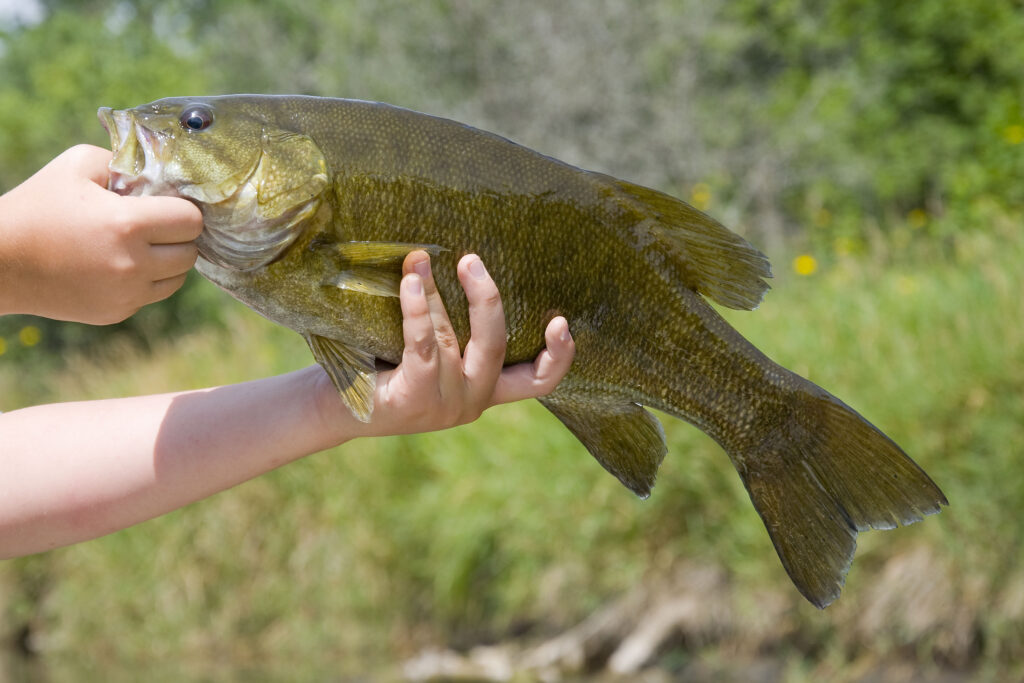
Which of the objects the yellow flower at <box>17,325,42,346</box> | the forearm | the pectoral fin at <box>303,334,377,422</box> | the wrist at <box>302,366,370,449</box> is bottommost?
the yellow flower at <box>17,325,42,346</box>

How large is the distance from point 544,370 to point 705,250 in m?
0.41

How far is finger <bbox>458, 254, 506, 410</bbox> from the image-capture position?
1.91 m

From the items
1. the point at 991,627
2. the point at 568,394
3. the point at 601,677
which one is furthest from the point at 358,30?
the point at 568,394

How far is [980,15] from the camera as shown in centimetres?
1419

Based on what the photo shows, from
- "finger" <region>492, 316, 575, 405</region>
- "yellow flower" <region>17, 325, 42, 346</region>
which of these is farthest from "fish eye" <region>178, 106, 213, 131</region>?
"yellow flower" <region>17, 325, 42, 346</region>

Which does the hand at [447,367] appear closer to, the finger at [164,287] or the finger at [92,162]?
the finger at [164,287]

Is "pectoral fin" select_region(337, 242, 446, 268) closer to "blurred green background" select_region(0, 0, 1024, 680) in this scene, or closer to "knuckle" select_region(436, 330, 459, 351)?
"knuckle" select_region(436, 330, 459, 351)

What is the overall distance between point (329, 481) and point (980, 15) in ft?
36.0

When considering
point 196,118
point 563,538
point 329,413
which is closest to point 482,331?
point 329,413

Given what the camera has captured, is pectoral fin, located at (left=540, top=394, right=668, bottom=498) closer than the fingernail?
No

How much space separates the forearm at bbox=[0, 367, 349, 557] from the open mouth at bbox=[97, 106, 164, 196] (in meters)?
0.46

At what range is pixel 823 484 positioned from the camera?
2.09 m

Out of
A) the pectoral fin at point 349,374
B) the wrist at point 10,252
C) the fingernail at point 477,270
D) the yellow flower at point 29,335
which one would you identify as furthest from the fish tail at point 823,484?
the yellow flower at point 29,335

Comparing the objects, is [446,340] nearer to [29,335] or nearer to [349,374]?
[349,374]
